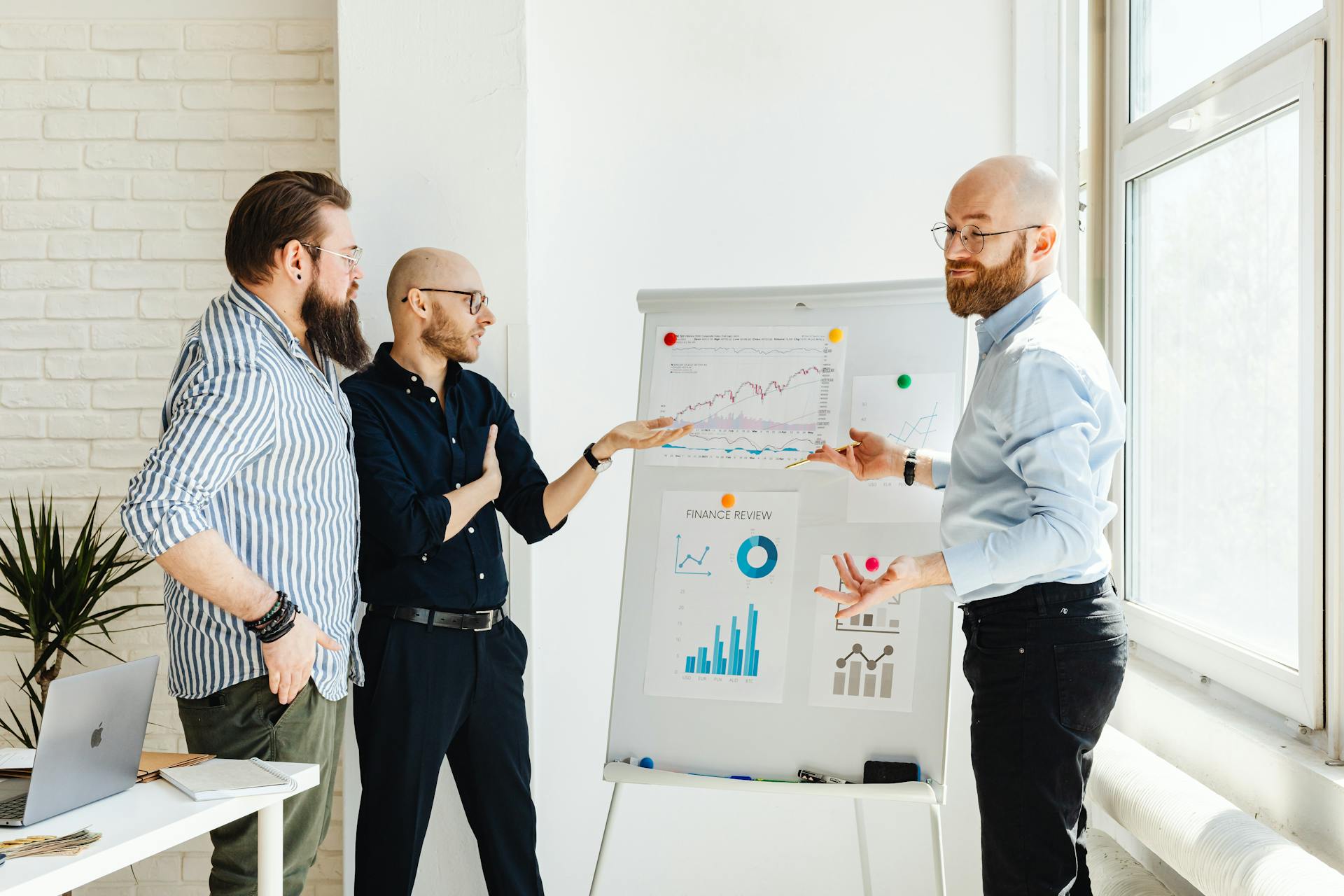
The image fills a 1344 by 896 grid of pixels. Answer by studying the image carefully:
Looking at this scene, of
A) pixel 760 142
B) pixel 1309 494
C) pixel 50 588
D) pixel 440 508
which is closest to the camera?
pixel 1309 494

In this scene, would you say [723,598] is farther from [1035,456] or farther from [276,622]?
[276,622]

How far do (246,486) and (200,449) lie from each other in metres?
0.13

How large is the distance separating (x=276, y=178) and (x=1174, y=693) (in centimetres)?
234

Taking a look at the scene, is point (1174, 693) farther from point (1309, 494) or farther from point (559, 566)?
point (559, 566)

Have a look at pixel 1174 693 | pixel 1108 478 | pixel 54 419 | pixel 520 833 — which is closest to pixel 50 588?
pixel 54 419

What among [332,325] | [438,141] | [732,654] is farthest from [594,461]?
[438,141]

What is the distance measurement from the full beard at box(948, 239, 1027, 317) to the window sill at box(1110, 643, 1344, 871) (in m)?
1.04

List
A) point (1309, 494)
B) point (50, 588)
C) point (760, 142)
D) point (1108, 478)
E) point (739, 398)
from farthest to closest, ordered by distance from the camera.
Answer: point (760, 142) < point (50, 588) < point (739, 398) < point (1309, 494) < point (1108, 478)

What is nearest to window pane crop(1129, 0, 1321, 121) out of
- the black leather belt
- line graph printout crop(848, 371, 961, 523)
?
line graph printout crop(848, 371, 961, 523)

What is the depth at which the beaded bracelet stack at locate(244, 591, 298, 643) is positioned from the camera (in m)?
1.73

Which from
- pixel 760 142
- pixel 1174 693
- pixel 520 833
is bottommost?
pixel 520 833

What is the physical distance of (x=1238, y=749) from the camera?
6.80 feet

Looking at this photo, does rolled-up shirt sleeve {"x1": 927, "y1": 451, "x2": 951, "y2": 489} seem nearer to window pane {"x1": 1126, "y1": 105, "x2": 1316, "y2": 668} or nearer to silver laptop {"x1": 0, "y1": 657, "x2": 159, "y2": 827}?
window pane {"x1": 1126, "y1": 105, "x2": 1316, "y2": 668}

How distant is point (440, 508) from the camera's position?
213 centimetres
